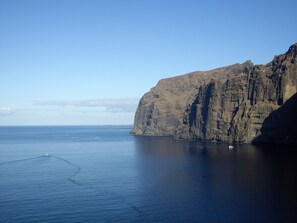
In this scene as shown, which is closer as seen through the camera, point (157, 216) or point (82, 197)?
point (157, 216)

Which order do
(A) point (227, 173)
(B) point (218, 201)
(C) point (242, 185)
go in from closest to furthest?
(B) point (218, 201), (C) point (242, 185), (A) point (227, 173)

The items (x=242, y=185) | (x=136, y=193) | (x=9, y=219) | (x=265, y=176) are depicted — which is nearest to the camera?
(x=9, y=219)

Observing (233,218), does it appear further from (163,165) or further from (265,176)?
(163,165)

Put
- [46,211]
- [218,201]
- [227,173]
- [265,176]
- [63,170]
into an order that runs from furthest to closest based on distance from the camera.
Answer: [63,170]
[227,173]
[265,176]
[218,201]
[46,211]

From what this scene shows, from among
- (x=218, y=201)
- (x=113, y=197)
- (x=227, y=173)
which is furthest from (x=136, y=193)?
(x=227, y=173)

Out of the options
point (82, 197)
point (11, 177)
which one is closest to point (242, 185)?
point (82, 197)

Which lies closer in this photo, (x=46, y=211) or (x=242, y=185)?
(x=46, y=211)

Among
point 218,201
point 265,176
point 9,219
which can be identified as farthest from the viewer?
point 265,176

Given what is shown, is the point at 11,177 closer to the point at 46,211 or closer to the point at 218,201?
the point at 46,211
